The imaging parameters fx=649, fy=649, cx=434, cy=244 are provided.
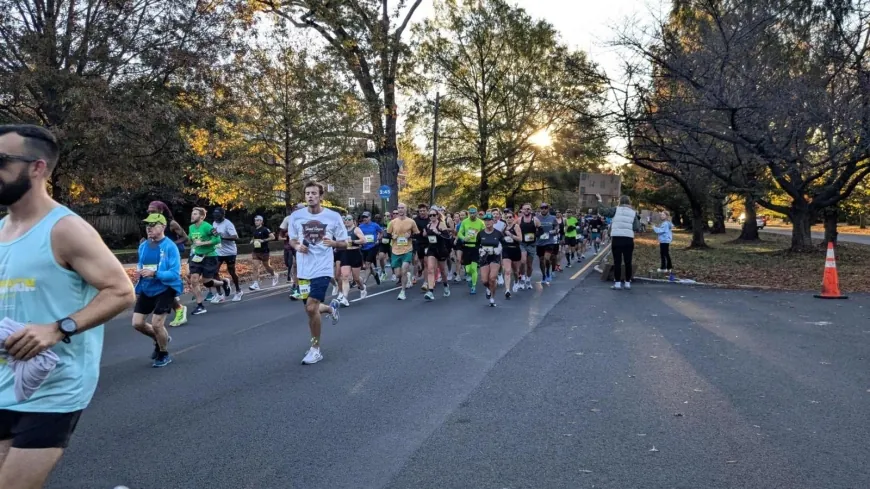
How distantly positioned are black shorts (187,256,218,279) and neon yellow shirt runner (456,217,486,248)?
190 inches

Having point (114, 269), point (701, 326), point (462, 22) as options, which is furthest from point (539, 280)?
point (462, 22)

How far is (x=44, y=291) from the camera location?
245cm

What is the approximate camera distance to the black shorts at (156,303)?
6953mm

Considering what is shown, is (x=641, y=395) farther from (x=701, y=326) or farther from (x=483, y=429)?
(x=701, y=326)

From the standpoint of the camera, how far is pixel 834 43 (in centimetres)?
1783

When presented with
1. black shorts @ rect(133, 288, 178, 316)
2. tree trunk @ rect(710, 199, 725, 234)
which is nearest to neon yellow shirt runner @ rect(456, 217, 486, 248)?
black shorts @ rect(133, 288, 178, 316)

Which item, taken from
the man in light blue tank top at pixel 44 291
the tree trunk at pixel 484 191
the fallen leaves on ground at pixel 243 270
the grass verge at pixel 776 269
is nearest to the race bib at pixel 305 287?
the man in light blue tank top at pixel 44 291

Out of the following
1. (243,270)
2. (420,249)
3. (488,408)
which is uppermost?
(420,249)

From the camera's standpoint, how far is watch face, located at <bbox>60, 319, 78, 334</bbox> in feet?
7.70

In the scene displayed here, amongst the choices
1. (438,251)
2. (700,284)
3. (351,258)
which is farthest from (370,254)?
(700,284)

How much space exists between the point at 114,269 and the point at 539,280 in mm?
14476

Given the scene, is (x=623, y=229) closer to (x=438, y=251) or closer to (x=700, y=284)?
(x=700, y=284)

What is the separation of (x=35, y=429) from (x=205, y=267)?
964 centimetres

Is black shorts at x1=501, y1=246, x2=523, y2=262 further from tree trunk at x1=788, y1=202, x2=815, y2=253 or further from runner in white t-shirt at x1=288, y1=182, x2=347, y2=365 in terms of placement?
tree trunk at x1=788, y1=202, x2=815, y2=253
